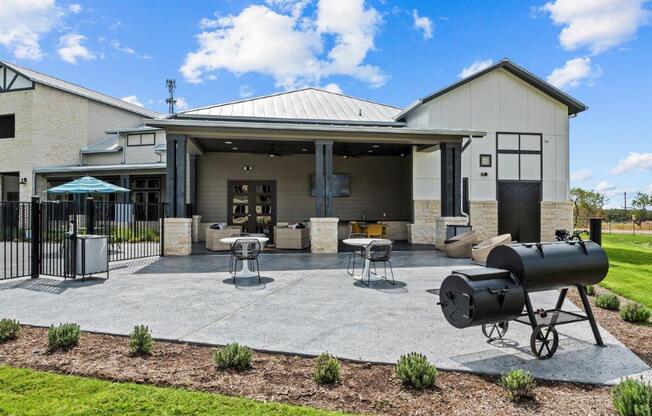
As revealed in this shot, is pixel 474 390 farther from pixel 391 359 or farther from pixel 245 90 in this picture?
pixel 245 90

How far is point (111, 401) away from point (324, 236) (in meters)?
8.43

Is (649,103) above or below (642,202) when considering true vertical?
above

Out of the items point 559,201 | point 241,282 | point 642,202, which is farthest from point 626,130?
point 642,202

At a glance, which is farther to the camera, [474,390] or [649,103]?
[649,103]

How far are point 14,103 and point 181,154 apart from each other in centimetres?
1460

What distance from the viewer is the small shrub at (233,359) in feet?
11.0

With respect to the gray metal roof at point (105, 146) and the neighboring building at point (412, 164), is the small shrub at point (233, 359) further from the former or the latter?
the gray metal roof at point (105, 146)

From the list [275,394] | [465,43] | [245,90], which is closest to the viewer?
[275,394]

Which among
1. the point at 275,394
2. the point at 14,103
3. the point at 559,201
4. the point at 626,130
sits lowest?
the point at 275,394

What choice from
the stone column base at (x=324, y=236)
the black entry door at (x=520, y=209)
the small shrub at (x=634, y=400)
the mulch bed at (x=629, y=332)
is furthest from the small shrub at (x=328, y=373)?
the black entry door at (x=520, y=209)

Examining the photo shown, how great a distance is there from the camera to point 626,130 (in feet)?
56.5

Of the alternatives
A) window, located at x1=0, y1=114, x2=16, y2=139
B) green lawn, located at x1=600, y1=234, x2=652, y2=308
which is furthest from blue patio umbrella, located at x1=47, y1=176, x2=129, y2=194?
green lawn, located at x1=600, y1=234, x2=652, y2=308

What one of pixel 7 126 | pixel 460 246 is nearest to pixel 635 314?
pixel 460 246

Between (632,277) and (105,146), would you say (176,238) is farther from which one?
(105,146)
